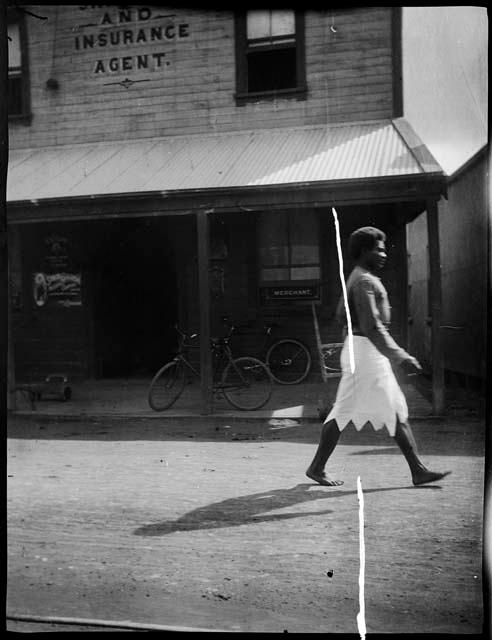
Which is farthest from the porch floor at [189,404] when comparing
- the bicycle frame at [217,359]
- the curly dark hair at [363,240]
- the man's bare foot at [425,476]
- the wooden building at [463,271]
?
the curly dark hair at [363,240]

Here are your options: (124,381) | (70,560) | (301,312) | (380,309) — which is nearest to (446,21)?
(380,309)

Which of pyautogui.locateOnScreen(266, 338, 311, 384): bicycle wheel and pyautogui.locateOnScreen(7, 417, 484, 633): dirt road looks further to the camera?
pyautogui.locateOnScreen(266, 338, 311, 384): bicycle wheel

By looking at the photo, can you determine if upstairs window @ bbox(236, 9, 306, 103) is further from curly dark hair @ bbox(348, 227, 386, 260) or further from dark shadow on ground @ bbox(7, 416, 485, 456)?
curly dark hair @ bbox(348, 227, 386, 260)

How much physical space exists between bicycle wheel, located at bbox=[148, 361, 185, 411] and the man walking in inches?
161

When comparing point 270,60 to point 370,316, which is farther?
point 270,60

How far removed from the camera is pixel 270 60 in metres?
11.0

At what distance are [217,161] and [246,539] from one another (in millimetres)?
6521

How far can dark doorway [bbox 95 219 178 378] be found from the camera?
1177 centimetres

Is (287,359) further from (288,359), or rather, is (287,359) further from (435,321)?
(435,321)

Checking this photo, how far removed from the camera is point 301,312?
37.0ft

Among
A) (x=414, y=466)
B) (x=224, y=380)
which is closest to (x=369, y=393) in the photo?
(x=414, y=466)

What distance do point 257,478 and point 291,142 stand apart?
19.5 feet

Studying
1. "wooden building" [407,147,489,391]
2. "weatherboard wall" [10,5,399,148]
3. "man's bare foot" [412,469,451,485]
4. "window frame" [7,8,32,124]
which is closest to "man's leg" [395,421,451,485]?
"man's bare foot" [412,469,451,485]

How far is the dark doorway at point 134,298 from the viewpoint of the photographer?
11766mm
